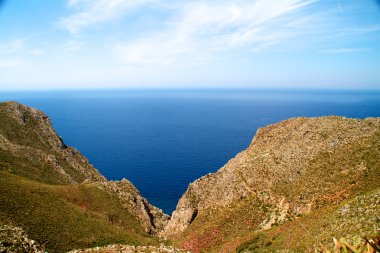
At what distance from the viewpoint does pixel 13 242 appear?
32406mm

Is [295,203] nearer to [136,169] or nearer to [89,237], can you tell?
[89,237]

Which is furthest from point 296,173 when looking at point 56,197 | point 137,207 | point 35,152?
point 35,152

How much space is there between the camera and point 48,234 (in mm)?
44531

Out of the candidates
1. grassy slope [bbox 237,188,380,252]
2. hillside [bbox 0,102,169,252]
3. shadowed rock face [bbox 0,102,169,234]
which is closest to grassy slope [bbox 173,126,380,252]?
grassy slope [bbox 237,188,380,252]

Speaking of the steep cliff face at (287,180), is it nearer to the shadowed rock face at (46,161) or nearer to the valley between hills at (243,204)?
the valley between hills at (243,204)

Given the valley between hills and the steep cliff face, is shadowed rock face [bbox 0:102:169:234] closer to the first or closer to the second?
the valley between hills

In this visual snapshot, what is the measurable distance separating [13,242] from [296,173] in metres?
47.8

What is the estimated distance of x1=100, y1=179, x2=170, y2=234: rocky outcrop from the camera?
241ft

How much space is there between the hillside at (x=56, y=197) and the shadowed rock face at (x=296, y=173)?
1347 cm

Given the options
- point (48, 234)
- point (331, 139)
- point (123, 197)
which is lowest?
point (123, 197)

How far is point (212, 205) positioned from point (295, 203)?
801 inches

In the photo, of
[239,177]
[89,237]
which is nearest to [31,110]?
[89,237]

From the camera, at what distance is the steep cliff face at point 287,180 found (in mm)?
46812

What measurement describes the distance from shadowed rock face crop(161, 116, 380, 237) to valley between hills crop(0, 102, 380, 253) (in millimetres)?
206
